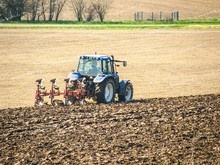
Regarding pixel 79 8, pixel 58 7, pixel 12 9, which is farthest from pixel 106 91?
pixel 79 8

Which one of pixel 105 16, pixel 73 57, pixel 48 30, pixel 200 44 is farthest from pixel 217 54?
pixel 105 16

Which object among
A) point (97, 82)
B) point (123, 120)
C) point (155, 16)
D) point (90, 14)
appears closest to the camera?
point (123, 120)

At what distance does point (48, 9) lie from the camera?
8044cm

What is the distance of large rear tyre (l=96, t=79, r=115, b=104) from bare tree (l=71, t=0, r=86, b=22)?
56522mm

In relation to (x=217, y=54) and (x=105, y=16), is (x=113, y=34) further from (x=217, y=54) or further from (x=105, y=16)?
(x=105, y=16)

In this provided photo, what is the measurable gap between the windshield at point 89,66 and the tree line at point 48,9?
176ft

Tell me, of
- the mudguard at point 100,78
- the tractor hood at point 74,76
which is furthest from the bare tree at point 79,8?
the mudguard at point 100,78

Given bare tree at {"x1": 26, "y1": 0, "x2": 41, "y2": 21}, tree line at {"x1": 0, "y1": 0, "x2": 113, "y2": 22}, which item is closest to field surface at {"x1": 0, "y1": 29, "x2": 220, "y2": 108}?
tree line at {"x1": 0, "y1": 0, "x2": 113, "y2": 22}

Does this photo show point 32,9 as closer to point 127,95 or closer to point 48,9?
point 48,9

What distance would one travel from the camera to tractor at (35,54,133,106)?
1989 centimetres

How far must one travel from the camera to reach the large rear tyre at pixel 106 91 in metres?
19.9

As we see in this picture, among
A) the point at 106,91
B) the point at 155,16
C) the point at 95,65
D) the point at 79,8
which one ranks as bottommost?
the point at 106,91

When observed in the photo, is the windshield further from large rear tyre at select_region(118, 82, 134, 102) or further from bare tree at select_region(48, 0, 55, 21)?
bare tree at select_region(48, 0, 55, 21)

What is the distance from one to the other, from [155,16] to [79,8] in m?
9.35
